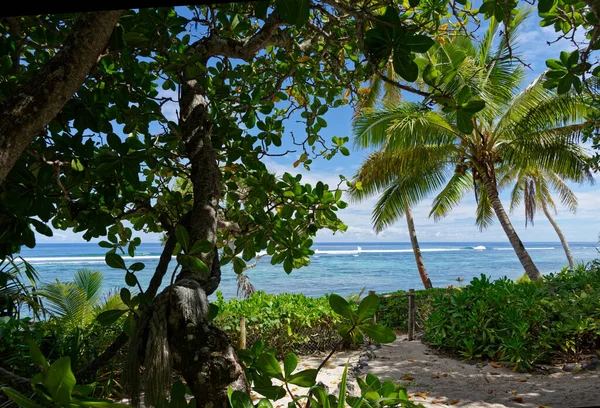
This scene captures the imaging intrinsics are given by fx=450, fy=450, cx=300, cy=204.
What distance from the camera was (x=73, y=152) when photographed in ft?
5.30

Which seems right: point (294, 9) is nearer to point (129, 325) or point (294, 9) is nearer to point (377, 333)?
point (377, 333)

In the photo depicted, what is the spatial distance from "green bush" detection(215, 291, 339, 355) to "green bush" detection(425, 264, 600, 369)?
1904 millimetres

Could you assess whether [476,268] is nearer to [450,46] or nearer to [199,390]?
[450,46]

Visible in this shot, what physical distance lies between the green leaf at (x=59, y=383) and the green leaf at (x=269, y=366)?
38 centimetres

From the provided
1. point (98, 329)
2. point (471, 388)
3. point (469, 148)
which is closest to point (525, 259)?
point (469, 148)

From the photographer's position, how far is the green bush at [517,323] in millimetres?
5414

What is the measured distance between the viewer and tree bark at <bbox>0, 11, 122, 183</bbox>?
87 centimetres

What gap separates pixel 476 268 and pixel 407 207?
39257 mm

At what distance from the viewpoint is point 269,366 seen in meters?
0.92

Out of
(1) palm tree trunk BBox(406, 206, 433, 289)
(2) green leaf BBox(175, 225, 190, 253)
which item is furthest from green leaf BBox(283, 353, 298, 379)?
(1) palm tree trunk BBox(406, 206, 433, 289)

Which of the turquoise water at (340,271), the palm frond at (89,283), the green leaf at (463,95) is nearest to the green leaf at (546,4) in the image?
the green leaf at (463,95)

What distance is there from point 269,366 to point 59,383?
0.40 m

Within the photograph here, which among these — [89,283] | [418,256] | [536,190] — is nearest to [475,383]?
[89,283]

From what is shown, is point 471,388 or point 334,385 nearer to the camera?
point 471,388
